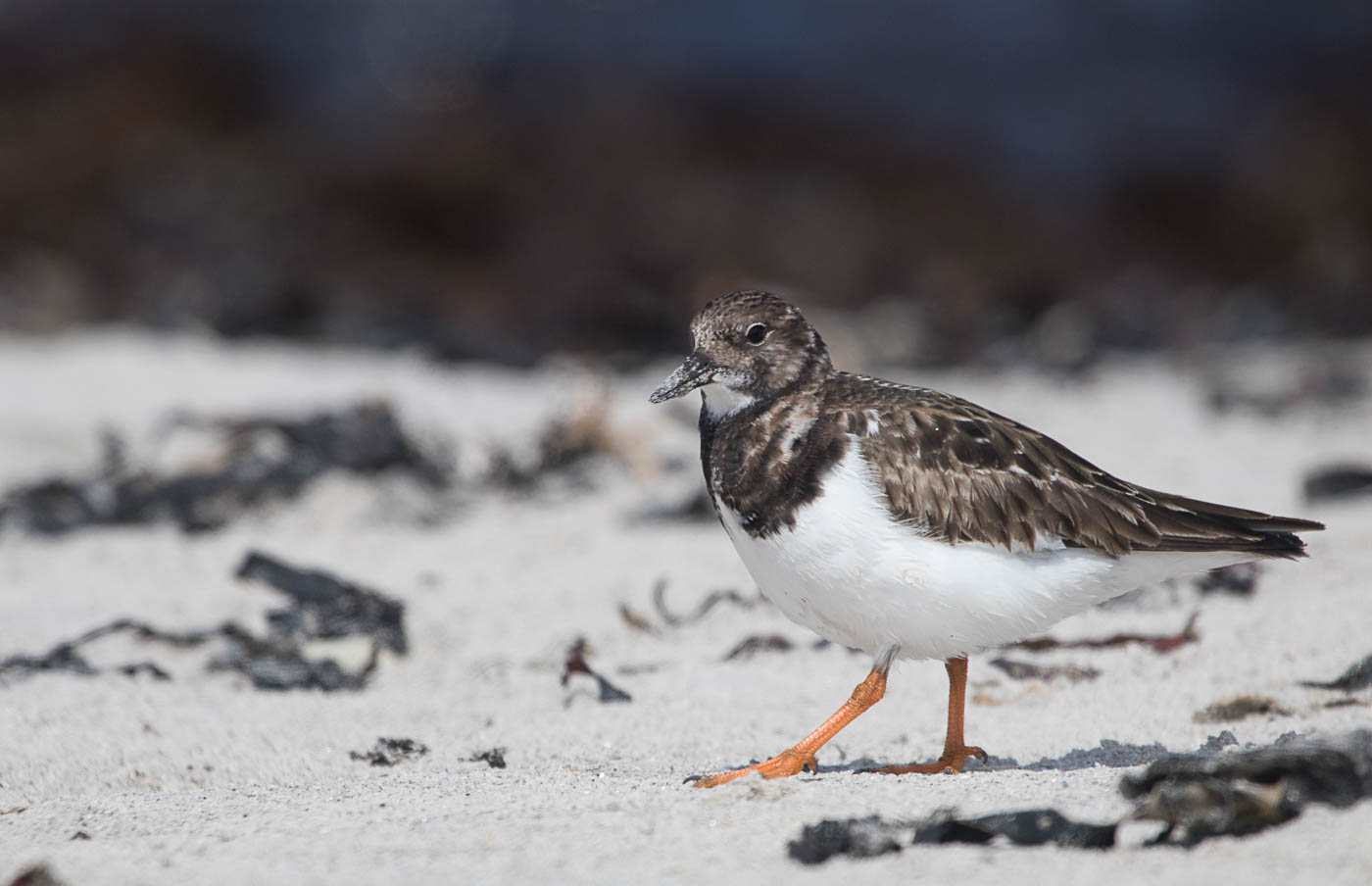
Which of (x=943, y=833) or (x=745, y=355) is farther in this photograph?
(x=745, y=355)

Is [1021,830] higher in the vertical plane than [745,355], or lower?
lower

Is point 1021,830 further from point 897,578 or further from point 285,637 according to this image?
point 285,637

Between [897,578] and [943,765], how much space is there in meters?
0.49

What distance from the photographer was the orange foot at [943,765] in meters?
3.05

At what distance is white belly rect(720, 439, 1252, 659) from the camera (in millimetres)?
2957

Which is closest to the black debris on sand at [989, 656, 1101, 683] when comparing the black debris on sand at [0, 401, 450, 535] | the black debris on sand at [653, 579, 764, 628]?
the black debris on sand at [653, 579, 764, 628]

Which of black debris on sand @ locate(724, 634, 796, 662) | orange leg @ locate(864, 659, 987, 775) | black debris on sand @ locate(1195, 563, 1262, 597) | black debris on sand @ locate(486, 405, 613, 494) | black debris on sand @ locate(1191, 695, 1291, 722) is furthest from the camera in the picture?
black debris on sand @ locate(486, 405, 613, 494)

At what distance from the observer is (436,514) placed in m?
5.78

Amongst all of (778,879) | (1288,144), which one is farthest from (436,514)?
(1288,144)

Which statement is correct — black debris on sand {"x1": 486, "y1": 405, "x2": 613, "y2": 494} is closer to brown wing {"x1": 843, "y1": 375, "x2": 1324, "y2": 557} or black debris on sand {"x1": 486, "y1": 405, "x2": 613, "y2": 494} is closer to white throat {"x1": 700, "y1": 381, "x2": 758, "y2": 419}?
white throat {"x1": 700, "y1": 381, "x2": 758, "y2": 419}

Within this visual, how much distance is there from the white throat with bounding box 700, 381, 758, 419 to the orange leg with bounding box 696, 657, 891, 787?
2.29ft

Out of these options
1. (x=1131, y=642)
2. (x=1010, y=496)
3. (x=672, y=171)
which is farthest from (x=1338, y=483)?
(x=672, y=171)

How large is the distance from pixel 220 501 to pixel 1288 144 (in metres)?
11.0

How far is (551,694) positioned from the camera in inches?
155
